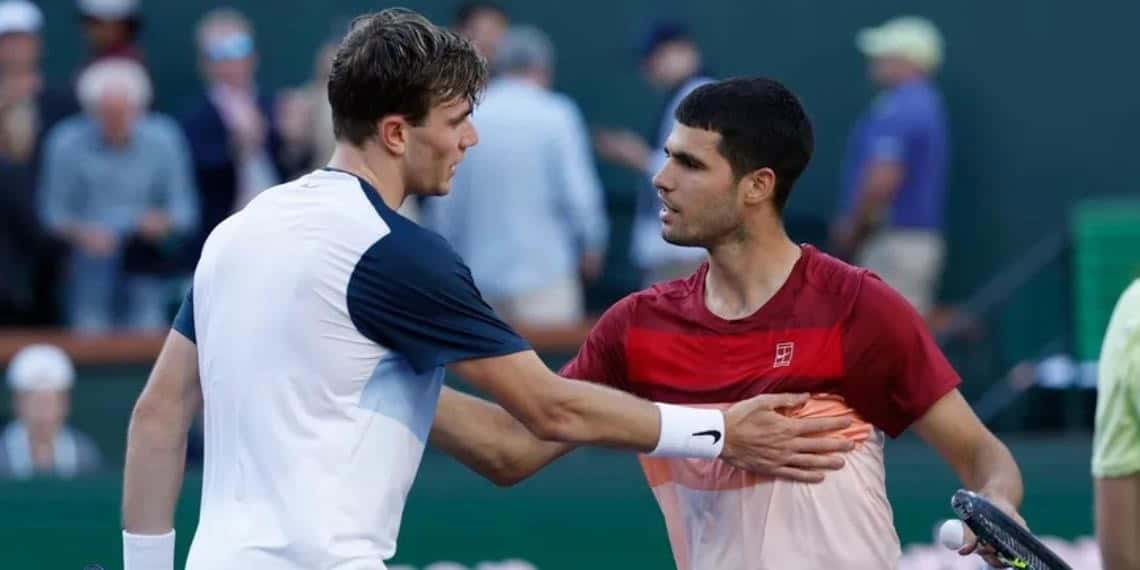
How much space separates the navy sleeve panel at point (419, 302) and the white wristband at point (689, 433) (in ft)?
1.28

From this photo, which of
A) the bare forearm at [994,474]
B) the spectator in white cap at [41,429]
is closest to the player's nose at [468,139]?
the bare forearm at [994,474]

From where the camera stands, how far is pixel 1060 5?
37.5 ft

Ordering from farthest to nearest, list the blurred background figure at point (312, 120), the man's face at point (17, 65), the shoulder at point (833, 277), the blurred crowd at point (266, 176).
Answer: the blurred background figure at point (312, 120) → the man's face at point (17, 65) → the blurred crowd at point (266, 176) → the shoulder at point (833, 277)

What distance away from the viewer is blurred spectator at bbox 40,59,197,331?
9633mm

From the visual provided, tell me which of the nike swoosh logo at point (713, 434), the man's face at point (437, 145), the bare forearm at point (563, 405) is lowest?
the nike swoosh logo at point (713, 434)

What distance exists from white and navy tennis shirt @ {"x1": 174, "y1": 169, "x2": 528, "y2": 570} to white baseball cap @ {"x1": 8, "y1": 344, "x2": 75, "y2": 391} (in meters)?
4.93

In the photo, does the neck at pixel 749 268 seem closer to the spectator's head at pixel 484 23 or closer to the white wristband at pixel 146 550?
the white wristband at pixel 146 550

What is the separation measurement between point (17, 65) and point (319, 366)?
639 centimetres

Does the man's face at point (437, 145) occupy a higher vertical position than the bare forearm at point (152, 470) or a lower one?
higher

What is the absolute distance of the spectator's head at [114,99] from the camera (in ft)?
31.4

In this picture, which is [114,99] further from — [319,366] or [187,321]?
[319,366]

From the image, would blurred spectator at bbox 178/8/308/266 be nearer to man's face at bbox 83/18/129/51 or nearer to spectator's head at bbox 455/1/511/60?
man's face at bbox 83/18/129/51

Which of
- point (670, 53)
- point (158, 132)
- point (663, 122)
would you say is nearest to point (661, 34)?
point (670, 53)

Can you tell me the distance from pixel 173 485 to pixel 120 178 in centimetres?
572
